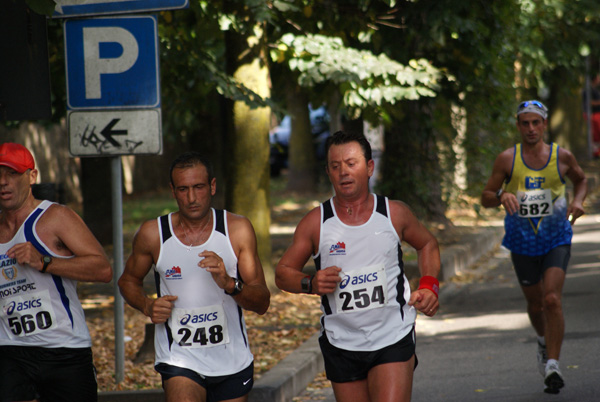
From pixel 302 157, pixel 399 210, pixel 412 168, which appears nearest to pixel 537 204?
pixel 399 210

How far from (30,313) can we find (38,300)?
0.07m

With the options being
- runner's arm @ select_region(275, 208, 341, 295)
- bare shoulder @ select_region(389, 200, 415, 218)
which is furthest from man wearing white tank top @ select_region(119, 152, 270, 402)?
bare shoulder @ select_region(389, 200, 415, 218)

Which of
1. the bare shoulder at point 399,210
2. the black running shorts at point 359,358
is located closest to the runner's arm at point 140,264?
the black running shorts at point 359,358

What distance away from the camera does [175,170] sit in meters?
4.63

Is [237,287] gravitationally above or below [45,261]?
below

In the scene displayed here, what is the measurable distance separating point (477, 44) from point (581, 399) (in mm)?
6379

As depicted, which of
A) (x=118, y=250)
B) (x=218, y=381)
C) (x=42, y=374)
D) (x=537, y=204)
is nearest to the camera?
(x=218, y=381)

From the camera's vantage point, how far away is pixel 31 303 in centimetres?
460

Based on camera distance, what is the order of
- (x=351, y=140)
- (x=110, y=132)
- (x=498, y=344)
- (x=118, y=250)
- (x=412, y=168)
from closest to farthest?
1. (x=351, y=140)
2. (x=110, y=132)
3. (x=118, y=250)
4. (x=498, y=344)
5. (x=412, y=168)

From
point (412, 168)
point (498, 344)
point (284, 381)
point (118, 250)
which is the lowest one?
point (498, 344)

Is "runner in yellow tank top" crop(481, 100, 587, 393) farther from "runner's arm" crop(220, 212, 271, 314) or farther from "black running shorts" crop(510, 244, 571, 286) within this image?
"runner's arm" crop(220, 212, 271, 314)

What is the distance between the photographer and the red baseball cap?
4598 mm

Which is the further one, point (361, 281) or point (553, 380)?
point (553, 380)

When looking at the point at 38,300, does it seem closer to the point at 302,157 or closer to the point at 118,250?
the point at 118,250
